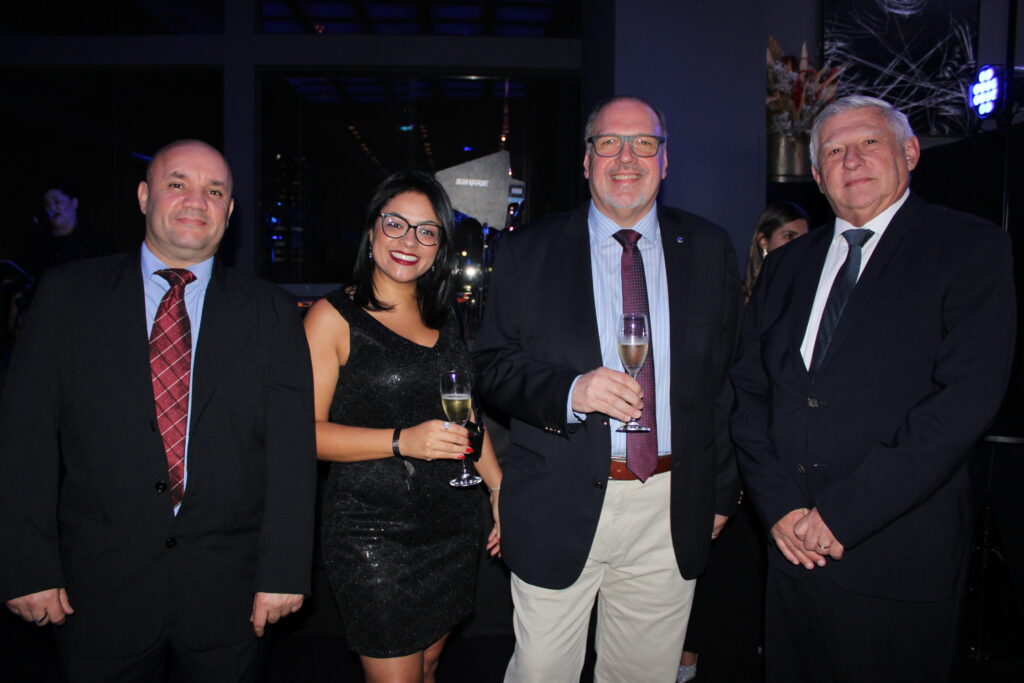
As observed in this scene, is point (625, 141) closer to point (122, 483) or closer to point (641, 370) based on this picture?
point (641, 370)

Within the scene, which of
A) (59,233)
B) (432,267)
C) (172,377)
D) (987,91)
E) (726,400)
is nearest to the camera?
(172,377)

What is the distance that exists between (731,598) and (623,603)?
1408mm

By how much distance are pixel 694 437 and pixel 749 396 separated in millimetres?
250

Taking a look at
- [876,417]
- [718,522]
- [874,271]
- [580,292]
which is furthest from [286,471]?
[874,271]

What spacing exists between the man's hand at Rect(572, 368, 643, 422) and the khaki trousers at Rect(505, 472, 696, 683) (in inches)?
12.6

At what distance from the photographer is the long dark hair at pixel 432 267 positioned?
2158 mm

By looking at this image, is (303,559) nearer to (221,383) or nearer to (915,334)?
(221,383)

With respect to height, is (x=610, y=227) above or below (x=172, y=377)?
above

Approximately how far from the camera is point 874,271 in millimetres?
1829

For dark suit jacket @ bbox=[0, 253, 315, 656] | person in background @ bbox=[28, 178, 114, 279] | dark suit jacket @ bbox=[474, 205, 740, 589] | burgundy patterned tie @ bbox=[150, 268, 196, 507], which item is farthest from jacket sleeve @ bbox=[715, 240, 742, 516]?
person in background @ bbox=[28, 178, 114, 279]

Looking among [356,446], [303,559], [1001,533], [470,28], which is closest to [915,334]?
[356,446]

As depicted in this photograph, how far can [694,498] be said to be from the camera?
1.94 m

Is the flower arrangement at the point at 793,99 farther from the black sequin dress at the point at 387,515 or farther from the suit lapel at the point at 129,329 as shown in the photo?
the suit lapel at the point at 129,329

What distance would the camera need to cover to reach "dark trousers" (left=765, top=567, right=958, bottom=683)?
1713 millimetres
